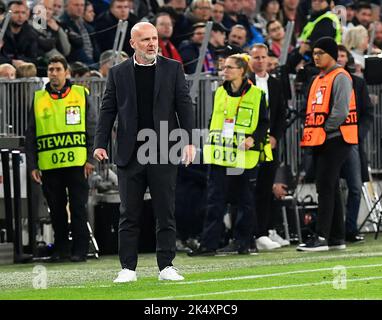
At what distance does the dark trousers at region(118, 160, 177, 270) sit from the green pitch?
282 mm

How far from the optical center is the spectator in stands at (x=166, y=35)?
20.7 meters

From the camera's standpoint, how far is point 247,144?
17172 mm

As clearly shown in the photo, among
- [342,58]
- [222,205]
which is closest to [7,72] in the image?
[222,205]

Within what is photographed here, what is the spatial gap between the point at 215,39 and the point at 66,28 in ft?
7.46

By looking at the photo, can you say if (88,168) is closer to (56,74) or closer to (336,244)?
(56,74)

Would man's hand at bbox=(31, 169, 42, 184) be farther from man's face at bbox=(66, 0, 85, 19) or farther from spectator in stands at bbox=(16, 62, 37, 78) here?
man's face at bbox=(66, 0, 85, 19)

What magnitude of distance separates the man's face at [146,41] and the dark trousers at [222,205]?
158 inches

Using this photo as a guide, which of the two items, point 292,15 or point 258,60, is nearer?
point 258,60

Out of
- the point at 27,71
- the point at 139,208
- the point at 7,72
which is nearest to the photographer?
the point at 139,208

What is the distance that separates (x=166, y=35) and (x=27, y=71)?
309cm

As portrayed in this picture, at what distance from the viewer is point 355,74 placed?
2006cm

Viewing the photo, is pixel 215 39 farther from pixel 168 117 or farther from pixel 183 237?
pixel 168 117
